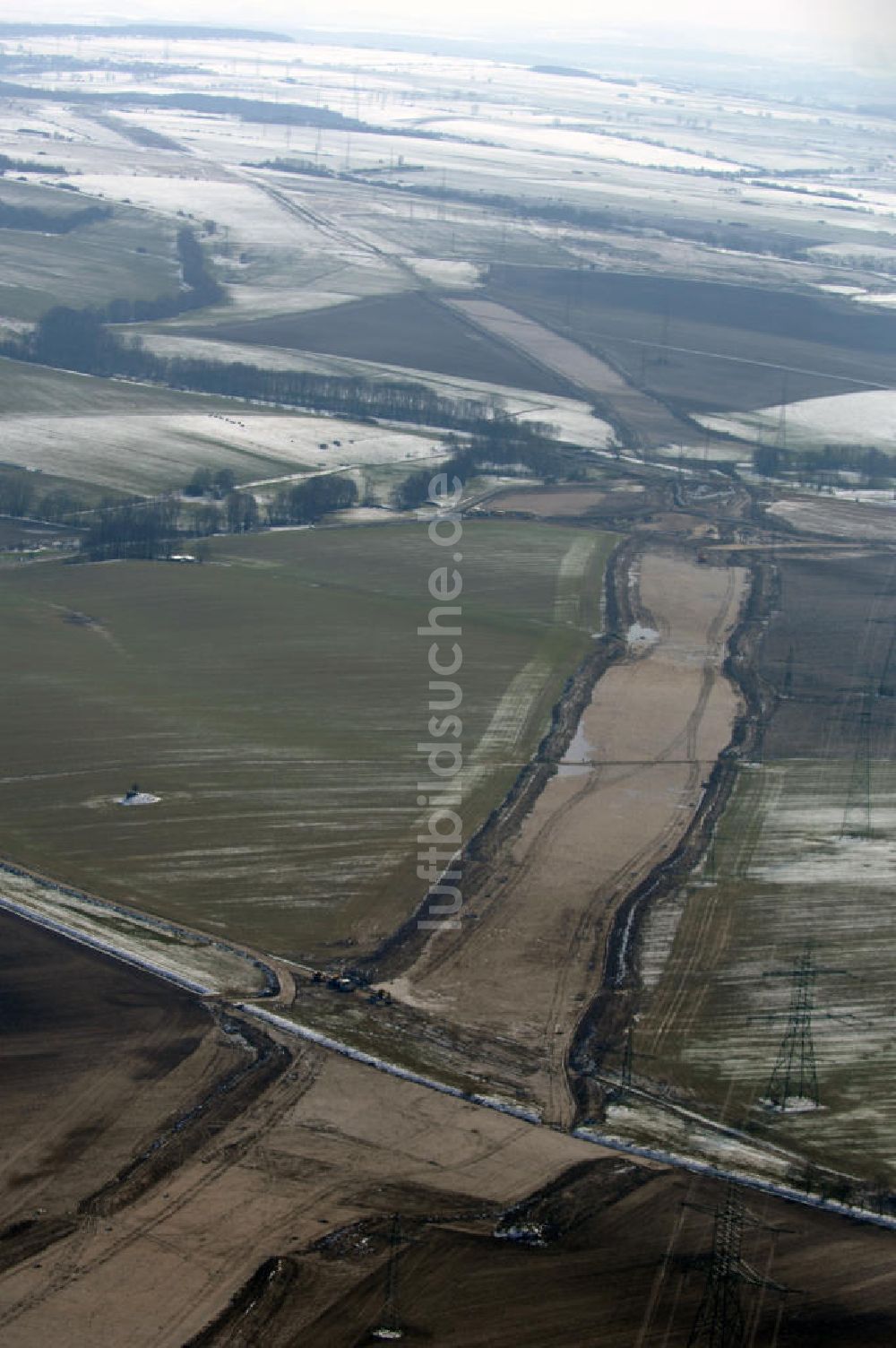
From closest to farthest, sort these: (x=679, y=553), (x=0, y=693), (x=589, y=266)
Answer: (x=0, y=693)
(x=679, y=553)
(x=589, y=266)

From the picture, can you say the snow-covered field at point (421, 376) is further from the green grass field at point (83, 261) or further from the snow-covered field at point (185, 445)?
the green grass field at point (83, 261)

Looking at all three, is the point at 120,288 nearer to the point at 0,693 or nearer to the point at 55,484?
the point at 55,484

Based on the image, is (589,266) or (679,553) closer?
(679,553)

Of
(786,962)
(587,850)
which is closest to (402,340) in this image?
(587,850)

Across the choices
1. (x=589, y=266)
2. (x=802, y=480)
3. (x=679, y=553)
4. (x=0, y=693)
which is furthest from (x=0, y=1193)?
(x=589, y=266)

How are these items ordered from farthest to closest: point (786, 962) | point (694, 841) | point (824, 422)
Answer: point (824, 422), point (694, 841), point (786, 962)

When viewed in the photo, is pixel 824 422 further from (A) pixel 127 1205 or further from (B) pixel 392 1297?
(B) pixel 392 1297

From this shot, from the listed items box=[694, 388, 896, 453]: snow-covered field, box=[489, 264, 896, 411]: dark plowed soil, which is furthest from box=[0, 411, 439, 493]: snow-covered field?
box=[489, 264, 896, 411]: dark plowed soil

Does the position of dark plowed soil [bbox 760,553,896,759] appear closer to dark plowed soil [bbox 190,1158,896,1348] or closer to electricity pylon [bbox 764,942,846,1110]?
electricity pylon [bbox 764,942,846,1110]
